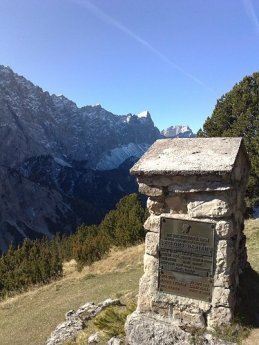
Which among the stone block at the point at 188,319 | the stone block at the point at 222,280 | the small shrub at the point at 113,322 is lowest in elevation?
the small shrub at the point at 113,322

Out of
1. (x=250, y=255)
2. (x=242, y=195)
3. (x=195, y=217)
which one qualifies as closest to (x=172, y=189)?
(x=195, y=217)

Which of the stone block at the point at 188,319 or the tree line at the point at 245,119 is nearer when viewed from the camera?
the stone block at the point at 188,319

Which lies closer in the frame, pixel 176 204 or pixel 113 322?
pixel 176 204

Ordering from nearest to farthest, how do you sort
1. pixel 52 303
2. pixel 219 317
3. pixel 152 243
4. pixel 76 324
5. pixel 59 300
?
1. pixel 219 317
2. pixel 152 243
3. pixel 76 324
4. pixel 52 303
5. pixel 59 300

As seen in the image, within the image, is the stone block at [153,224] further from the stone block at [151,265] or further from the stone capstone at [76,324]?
the stone capstone at [76,324]

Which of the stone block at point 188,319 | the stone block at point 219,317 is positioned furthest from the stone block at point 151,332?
the stone block at point 219,317

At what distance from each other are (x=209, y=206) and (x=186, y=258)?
1287 mm

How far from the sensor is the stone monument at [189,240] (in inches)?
326

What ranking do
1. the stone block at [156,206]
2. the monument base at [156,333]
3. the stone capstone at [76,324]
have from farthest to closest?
the stone capstone at [76,324]
the stone block at [156,206]
the monument base at [156,333]

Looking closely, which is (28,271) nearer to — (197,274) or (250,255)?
(250,255)

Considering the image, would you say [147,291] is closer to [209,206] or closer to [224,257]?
[224,257]

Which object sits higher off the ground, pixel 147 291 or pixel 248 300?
pixel 147 291

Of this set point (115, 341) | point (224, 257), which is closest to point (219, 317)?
point (224, 257)

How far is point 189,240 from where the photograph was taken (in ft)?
28.5
